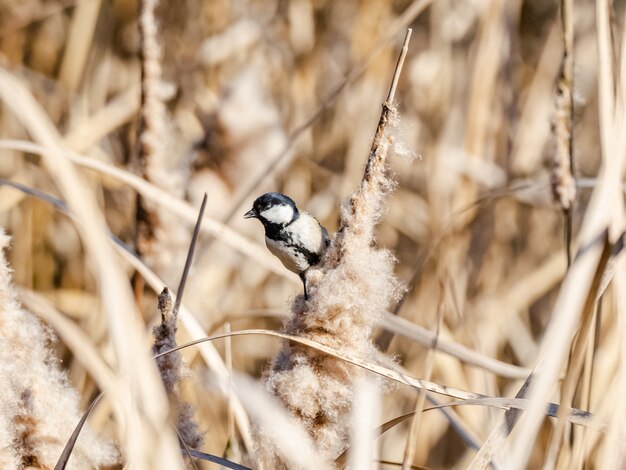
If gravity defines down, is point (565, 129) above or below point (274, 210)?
above

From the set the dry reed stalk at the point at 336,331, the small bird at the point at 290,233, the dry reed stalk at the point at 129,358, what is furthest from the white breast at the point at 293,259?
the dry reed stalk at the point at 129,358

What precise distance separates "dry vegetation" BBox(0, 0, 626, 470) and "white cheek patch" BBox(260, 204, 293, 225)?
57 millimetres

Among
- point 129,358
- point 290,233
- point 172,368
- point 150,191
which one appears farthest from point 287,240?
point 129,358

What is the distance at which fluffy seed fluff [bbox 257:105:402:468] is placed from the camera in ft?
1.94

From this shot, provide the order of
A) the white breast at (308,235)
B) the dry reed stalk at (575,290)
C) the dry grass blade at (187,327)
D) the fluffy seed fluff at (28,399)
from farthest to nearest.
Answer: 1. the white breast at (308,235)
2. the dry grass blade at (187,327)
3. the fluffy seed fluff at (28,399)
4. the dry reed stalk at (575,290)

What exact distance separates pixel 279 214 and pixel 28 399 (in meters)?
0.38

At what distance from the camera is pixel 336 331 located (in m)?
0.60

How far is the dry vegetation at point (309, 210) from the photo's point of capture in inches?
23.7

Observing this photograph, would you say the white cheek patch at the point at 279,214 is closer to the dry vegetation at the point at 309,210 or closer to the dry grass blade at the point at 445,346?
the dry vegetation at the point at 309,210

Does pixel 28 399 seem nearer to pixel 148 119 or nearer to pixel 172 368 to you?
pixel 172 368

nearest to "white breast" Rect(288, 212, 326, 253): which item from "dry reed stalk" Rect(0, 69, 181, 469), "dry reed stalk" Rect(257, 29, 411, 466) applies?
"dry reed stalk" Rect(257, 29, 411, 466)

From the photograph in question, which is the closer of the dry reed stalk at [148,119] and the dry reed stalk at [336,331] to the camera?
the dry reed stalk at [336,331]

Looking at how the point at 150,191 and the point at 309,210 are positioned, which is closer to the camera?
the point at 150,191

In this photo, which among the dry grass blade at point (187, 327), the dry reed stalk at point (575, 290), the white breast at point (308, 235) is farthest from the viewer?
the white breast at point (308, 235)
